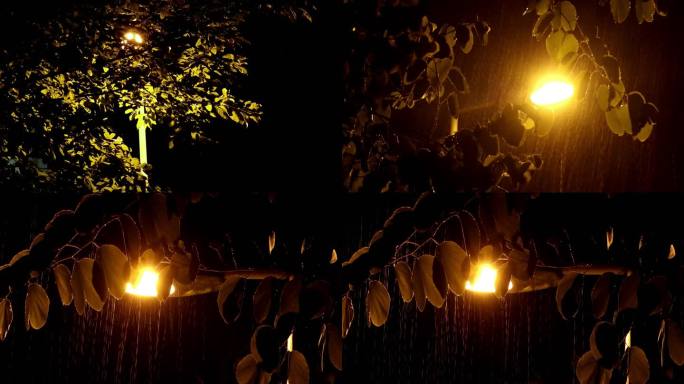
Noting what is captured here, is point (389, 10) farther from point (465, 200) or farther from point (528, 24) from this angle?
point (528, 24)

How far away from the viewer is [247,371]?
1311mm

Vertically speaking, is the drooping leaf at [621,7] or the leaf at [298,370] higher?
the drooping leaf at [621,7]

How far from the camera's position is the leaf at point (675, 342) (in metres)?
1.33

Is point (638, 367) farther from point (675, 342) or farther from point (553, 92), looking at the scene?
point (553, 92)

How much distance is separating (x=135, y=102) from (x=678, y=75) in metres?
7.73

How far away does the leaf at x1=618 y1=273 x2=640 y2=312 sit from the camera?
1.36 meters

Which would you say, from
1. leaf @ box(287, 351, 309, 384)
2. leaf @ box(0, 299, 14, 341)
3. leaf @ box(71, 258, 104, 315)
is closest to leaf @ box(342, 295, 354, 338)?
leaf @ box(287, 351, 309, 384)

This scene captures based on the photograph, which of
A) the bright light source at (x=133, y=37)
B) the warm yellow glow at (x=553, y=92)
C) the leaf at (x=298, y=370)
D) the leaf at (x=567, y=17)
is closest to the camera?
the leaf at (x=298, y=370)

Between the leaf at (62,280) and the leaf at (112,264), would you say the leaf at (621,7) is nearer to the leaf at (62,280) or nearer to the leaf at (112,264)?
the leaf at (112,264)

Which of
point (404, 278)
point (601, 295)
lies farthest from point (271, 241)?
point (601, 295)

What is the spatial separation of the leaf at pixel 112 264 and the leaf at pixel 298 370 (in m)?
0.56

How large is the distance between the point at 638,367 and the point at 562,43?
1475mm

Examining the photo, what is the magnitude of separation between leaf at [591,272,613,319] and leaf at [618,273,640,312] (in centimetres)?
4

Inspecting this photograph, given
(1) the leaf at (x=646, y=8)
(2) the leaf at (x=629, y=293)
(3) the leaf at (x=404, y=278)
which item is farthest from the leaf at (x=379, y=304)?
(1) the leaf at (x=646, y=8)
